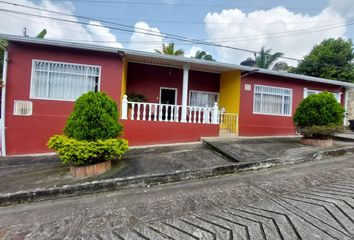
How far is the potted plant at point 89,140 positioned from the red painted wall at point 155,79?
4.89 m

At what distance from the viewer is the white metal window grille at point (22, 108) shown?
7559 mm

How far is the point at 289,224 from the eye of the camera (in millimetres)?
2873

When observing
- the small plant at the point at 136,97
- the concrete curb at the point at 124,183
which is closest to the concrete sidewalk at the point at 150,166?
the concrete curb at the point at 124,183

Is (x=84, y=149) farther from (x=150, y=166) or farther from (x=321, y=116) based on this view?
Answer: (x=321, y=116)

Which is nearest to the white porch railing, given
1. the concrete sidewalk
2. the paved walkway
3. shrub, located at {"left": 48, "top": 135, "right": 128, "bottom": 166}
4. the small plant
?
the small plant

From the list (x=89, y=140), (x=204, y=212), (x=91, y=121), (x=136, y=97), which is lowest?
(x=204, y=212)

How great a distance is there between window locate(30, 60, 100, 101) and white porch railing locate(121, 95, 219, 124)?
1614mm

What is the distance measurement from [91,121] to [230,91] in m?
7.16

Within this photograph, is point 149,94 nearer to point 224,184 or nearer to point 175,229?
point 224,184

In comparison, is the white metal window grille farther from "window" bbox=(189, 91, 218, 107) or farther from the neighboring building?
"window" bbox=(189, 91, 218, 107)

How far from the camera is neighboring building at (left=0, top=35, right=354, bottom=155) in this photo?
7566 millimetres

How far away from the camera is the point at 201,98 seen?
11.4 meters

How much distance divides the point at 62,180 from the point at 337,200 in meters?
5.20

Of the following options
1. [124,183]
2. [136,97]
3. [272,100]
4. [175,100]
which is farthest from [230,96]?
[124,183]
